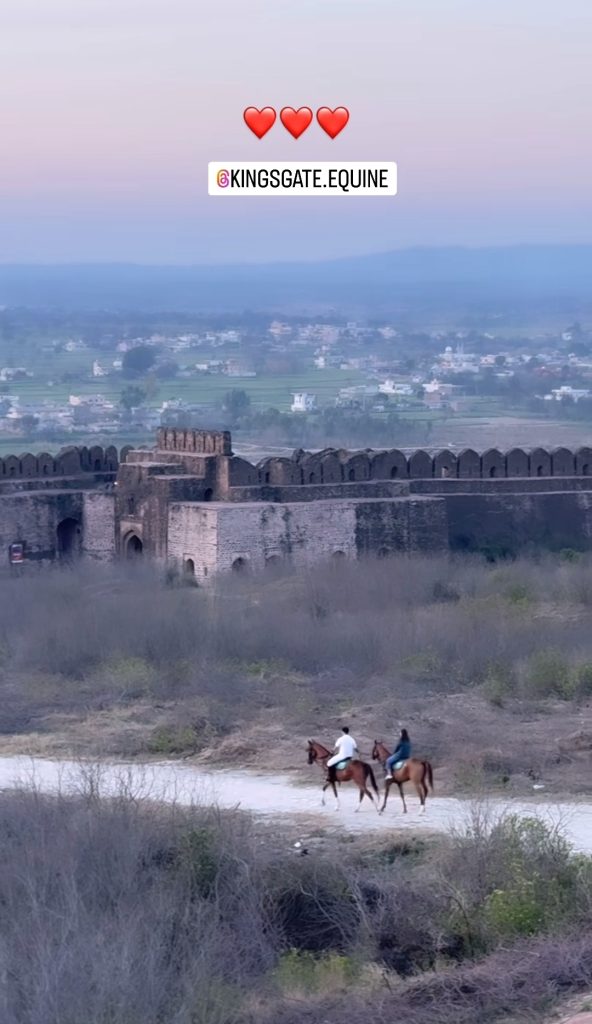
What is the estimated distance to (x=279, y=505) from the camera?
77.4 ft

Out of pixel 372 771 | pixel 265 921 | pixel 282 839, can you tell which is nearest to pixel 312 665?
pixel 372 771

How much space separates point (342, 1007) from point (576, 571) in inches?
543

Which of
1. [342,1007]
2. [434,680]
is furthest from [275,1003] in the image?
[434,680]

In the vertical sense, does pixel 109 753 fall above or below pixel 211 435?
below

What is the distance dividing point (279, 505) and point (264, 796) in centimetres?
1001

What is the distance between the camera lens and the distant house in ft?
243

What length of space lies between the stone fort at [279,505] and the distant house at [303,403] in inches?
1840

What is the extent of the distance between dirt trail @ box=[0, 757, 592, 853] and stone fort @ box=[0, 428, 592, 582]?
339 inches

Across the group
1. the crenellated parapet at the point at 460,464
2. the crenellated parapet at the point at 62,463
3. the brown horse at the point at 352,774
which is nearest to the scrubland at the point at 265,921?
the brown horse at the point at 352,774

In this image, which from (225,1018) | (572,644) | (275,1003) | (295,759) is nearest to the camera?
(225,1018)

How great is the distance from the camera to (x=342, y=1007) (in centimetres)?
955

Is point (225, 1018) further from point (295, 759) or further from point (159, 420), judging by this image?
point (159, 420)

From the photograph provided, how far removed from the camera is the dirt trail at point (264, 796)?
12.6 m

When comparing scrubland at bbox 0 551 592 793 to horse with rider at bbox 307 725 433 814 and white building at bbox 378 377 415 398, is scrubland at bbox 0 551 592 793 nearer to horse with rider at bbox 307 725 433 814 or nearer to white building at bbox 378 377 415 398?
horse with rider at bbox 307 725 433 814
